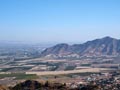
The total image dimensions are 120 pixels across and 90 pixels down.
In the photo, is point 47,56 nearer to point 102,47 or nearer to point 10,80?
point 102,47

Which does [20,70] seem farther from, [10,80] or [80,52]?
[80,52]

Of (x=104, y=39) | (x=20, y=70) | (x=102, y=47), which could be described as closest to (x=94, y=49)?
(x=102, y=47)

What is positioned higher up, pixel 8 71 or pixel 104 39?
pixel 104 39

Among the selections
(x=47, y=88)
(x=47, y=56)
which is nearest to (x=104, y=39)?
(x=47, y=56)

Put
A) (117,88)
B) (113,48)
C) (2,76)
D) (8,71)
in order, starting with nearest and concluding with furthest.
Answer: (117,88) < (2,76) < (8,71) < (113,48)

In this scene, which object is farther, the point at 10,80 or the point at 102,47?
the point at 102,47

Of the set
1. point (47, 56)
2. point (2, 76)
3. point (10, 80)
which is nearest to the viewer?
point (10, 80)
